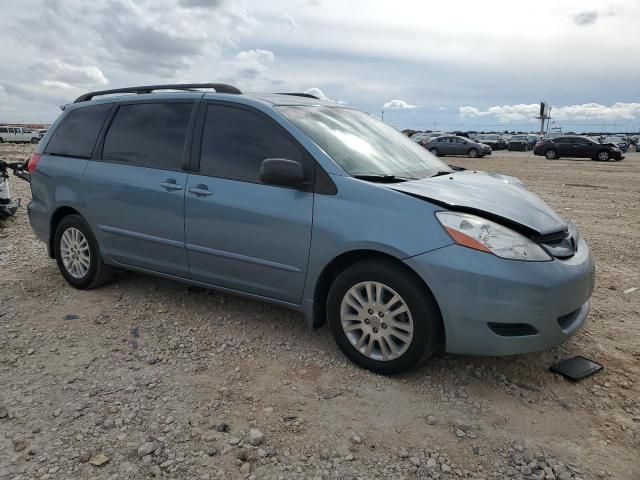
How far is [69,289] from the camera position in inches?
194

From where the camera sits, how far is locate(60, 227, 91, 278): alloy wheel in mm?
4773

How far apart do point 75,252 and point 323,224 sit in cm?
268

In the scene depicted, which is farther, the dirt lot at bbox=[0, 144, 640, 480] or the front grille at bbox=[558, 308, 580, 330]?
the front grille at bbox=[558, 308, 580, 330]

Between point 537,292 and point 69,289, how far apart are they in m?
4.03

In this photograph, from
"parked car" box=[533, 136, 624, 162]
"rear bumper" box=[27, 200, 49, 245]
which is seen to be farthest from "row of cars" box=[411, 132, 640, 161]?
"rear bumper" box=[27, 200, 49, 245]

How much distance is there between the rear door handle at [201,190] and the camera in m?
3.82

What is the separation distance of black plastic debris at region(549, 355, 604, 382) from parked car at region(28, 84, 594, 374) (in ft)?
1.05

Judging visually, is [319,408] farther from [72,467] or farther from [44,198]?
[44,198]

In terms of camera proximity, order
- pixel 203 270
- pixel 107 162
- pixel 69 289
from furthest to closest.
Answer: pixel 69 289
pixel 107 162
pixel 203 270

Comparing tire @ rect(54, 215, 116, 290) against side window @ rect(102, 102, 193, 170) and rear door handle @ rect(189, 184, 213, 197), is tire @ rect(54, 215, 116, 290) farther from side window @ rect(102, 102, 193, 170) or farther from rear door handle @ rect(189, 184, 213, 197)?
rear door handle @ rect(189, 184, 213, 197)

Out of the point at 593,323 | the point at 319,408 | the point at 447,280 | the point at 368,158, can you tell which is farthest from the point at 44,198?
the point at 593,323

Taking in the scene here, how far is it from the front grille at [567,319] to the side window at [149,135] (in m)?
2.80

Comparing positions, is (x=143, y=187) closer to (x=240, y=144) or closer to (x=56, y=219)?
(x=240, y=144)

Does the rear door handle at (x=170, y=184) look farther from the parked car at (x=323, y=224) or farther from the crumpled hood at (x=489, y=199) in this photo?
the crumpled hood at (x=489, y=199)
